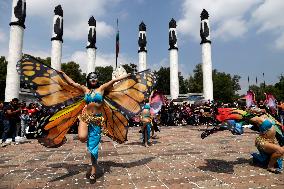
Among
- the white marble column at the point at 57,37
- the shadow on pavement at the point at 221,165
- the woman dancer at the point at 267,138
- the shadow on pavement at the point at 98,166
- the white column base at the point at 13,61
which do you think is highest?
the white marble column at the point at 57,37

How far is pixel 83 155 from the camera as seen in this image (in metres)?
8.02

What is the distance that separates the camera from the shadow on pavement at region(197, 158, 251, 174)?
5.79m

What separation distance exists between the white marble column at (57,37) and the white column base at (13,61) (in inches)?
225

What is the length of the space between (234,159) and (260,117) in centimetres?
156

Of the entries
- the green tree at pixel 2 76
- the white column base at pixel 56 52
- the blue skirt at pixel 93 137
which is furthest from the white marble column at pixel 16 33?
the green tree at pixel 2 76

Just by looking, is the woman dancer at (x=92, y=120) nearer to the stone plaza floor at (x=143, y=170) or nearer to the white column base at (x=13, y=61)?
the stone plaza floor at (x=143, y=170)

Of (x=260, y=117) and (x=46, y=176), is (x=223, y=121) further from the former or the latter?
(x=46, y=176)

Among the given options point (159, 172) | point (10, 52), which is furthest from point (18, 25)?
point (159, 172)

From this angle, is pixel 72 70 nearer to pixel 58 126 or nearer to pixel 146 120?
pixel 146 120

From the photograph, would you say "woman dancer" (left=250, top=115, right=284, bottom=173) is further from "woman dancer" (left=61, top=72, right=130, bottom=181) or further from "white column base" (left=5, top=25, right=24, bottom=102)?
"white column base" (left=5, top=25, right=24, bottom=102)

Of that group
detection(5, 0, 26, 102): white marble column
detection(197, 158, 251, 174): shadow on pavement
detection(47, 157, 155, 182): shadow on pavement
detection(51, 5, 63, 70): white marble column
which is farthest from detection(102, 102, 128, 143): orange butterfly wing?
detection(51, 5, 63, 70): white marble column

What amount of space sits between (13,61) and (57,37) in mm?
7325

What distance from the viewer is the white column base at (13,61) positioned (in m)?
22.0

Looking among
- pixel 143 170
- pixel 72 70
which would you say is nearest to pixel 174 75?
pixel 143 170
